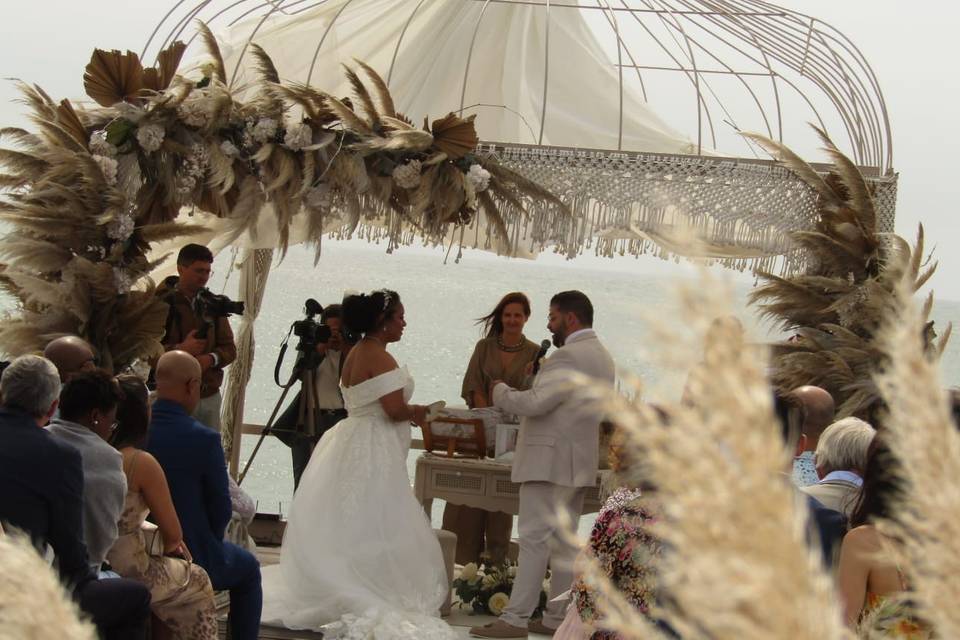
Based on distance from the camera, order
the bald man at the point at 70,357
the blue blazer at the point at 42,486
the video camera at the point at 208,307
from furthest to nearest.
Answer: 1. the video camera at the point at 208,307
2. the bald man at the point at 70,357
3. the blue blazer at the point at 42,486

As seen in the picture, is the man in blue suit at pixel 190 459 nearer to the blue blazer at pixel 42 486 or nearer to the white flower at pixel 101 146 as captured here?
the blue blazer at pixel 42 486

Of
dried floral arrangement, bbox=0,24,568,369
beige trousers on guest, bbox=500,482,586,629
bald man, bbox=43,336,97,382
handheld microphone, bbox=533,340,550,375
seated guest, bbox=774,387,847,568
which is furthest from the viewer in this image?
handheld microphone, bbox=533,340,550,375

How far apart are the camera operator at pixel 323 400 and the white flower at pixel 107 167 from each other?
2562mm

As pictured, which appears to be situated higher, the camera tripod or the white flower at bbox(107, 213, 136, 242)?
the white flower at bbox(107, 213, 136, 242)

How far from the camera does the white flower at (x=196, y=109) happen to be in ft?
20.5

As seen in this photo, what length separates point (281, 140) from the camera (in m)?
6.40

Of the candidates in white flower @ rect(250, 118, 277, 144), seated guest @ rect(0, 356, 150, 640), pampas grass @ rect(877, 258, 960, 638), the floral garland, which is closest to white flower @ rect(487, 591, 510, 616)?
the floral garland

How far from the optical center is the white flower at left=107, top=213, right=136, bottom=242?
20.2 ft

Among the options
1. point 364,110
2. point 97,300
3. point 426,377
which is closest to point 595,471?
point 364,110

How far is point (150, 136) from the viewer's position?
623cm

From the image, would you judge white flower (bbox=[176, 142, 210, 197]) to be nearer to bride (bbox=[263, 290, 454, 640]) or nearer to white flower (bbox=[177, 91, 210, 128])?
white flower (bbox=[177, 91, 210, 128])

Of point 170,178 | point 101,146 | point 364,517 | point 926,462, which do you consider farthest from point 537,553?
point 926,462

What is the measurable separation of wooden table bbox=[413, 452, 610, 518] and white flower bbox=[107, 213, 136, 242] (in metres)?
2.12

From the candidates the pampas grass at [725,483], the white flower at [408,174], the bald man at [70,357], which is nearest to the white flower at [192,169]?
the white flower at [408,174]
